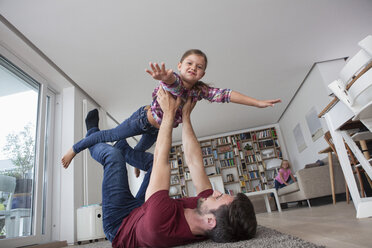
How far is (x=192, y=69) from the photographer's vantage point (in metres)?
1.94

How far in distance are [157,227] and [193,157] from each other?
2.15 feet

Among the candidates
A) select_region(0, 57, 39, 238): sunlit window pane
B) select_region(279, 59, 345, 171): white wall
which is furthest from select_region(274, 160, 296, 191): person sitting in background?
select_region(0, 57, 39, 238): sunlit window pane

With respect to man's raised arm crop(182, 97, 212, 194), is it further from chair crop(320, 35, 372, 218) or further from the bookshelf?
the bookshelf

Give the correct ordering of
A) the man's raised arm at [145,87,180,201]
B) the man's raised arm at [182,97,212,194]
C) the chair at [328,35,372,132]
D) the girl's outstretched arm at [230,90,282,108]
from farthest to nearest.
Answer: the girl's outstretched arm at [230,90,282,108] < the man's raised arm at [182,97,212,194] < the chair at [328,35,372,132] < the man's raised arm at [145,87,180,201]

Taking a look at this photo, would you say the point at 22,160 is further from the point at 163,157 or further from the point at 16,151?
the point at 163,157

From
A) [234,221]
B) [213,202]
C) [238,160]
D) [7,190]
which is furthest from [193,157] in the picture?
[238,160]

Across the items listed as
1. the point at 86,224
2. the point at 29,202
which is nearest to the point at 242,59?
the point at 86,224

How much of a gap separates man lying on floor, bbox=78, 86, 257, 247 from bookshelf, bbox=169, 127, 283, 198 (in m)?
6.62

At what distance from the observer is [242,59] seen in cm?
469

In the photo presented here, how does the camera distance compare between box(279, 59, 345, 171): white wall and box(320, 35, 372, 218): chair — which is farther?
box(279, 59, 345, 171): white wall

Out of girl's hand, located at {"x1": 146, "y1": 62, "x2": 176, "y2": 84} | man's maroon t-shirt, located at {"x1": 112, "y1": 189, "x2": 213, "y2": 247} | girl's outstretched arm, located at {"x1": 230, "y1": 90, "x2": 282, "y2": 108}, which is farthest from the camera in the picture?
girl's outstretched arm, located at {"x1": 230, "y1": 90, "x2": 282, "y2": 108}

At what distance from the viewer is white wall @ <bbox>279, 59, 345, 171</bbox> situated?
5.09 metres

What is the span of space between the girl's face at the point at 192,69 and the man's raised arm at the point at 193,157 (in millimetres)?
141

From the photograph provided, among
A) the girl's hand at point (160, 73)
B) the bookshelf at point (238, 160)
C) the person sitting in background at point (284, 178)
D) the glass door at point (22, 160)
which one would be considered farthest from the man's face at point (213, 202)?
the bookshelf at point (238, 160)
